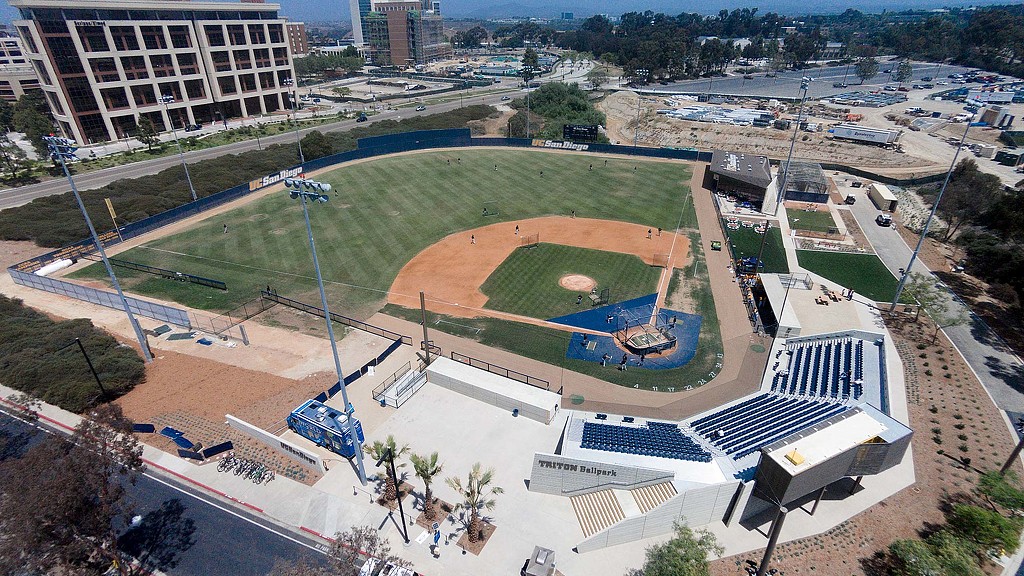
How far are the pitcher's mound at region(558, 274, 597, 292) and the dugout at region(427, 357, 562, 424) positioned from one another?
1631cm

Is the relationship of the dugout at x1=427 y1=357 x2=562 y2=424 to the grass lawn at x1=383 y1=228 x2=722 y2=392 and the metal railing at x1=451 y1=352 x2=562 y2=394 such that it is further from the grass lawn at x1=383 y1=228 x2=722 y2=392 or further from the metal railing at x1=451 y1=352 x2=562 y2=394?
the grass lawn at x1=383 y1=228 x2=722 y2=392

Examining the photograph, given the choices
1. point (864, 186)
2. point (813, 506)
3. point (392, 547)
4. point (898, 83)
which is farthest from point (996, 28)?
point (392, 547)

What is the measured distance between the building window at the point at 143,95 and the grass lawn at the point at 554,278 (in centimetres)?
9593

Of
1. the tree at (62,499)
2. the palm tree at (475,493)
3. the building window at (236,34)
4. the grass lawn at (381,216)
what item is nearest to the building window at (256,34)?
the building window at (236,34)

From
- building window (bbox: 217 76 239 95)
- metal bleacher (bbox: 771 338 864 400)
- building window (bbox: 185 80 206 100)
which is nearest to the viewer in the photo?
metal bleacher (bbox: 771 338 864 400)

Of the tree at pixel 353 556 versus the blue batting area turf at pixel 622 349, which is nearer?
the tree at pixel 353 556

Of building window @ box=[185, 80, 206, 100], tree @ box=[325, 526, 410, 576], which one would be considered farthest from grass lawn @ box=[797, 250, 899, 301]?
building window @ box=[185, 80, 206, 100]

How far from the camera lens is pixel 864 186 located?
252 ft

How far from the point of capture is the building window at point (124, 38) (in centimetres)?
9062

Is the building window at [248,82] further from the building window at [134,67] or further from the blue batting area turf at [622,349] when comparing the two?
the blue batting area turf at [622,349]

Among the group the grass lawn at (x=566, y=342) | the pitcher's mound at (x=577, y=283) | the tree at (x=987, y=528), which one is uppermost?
the tree at (x=987, y=528)

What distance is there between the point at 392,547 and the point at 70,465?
1317 centimetres

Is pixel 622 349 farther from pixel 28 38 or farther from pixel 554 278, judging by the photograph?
pixel 28 38

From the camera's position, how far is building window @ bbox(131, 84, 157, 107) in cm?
9667
